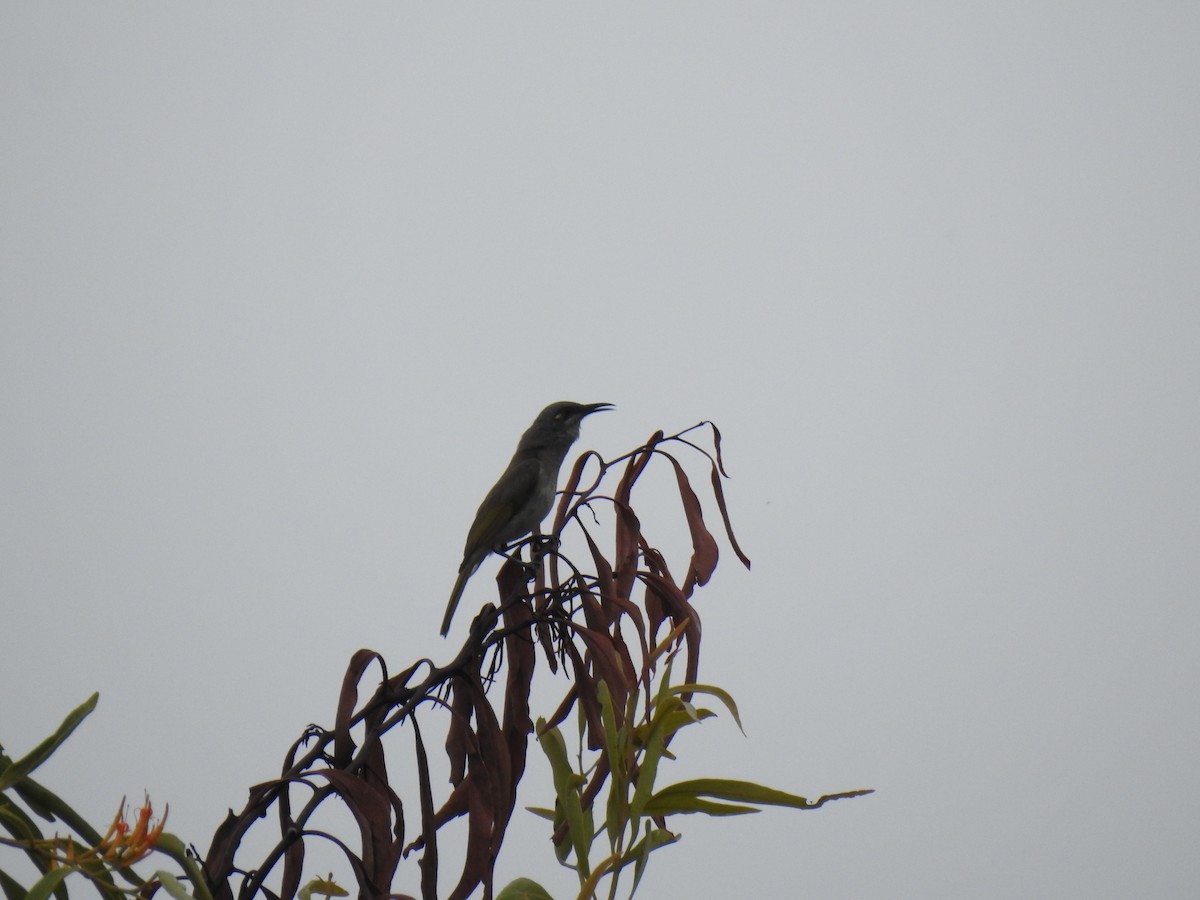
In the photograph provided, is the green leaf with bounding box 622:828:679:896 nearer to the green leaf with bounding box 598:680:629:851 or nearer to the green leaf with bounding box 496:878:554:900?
the green leaf with bounding box 598:680:629:851

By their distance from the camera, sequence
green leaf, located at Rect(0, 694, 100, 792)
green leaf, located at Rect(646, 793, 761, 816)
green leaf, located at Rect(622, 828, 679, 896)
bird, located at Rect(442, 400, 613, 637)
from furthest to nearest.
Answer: bird, located at Rect(442, 400, 613, 637), green leaf, located at Rect(646, 793, 761, 816), green leaf, located at Rect(622, 828, 679, 896), green leaf, located at Rect(0, 694, 100, 792)

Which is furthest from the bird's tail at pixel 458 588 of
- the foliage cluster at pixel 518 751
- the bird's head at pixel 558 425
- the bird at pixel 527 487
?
the foliage cluster at pixel 518 751

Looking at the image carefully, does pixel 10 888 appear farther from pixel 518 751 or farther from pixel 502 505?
pixel 502 505

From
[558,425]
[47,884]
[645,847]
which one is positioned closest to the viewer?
[47,884]

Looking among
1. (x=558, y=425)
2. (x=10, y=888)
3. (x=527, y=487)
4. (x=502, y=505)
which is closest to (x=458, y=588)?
(x=502, y=505)

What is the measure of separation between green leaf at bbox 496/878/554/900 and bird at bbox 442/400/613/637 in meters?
3.42

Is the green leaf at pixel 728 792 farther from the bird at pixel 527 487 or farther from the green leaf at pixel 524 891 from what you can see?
the bird at pixel 527 487

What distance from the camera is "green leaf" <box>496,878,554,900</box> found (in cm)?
176

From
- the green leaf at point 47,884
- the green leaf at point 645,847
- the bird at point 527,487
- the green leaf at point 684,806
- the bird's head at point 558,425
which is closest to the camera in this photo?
the green leaf at point 47,884

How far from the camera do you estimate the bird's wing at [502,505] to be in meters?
5.36

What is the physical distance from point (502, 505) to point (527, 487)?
0.19m

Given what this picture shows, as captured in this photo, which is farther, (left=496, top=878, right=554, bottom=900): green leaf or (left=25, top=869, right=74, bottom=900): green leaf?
(left=496, top=878, right=554, bottom=900): green leaf

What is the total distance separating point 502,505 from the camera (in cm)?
544

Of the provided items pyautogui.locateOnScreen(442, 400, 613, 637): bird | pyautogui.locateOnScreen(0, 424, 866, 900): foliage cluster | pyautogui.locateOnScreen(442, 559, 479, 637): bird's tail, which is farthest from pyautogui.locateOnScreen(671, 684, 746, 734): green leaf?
pyautogui.locateOnScreen(442, 400, 613, 637): bird
